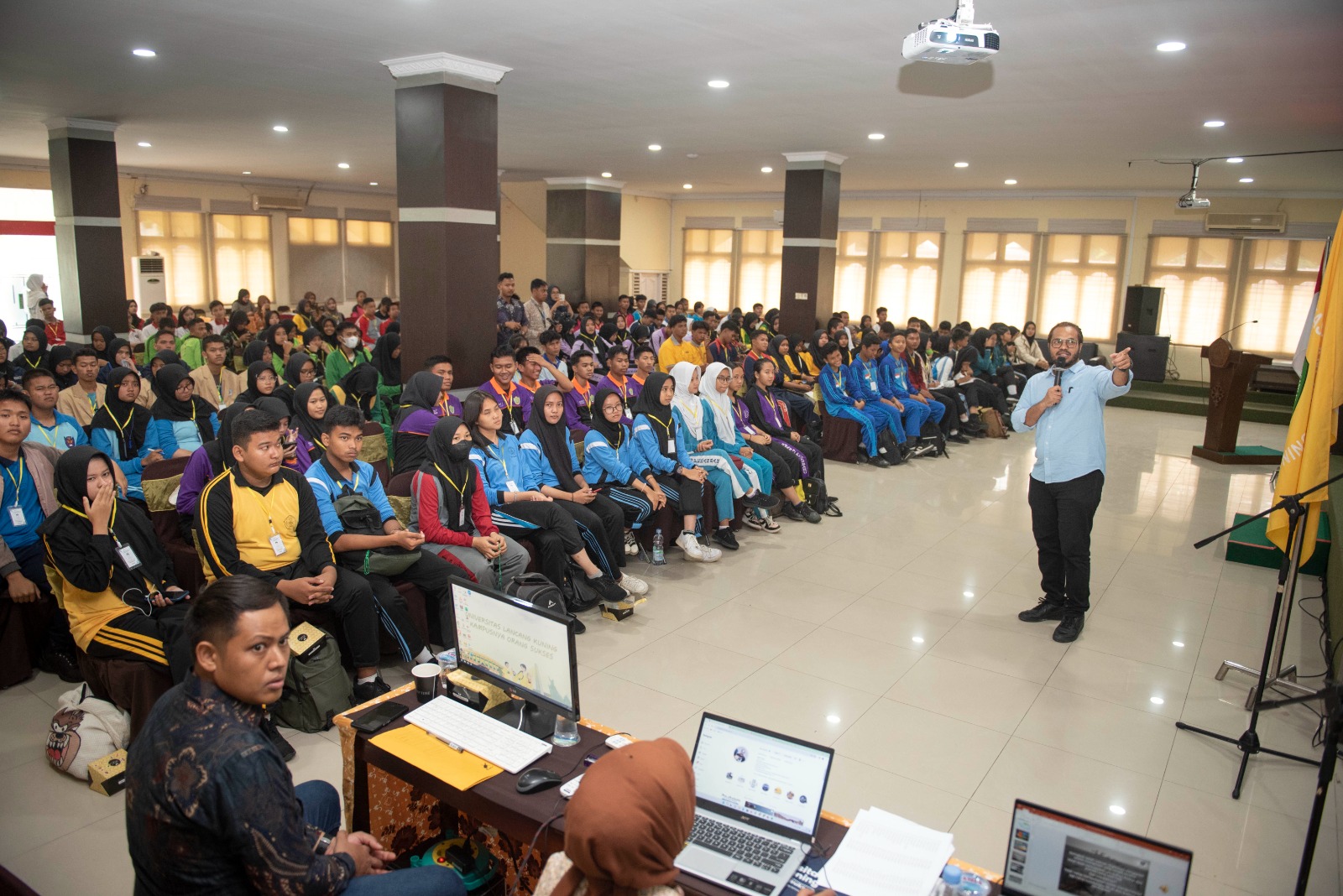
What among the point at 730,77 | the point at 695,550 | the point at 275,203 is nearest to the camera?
the point at 695,550

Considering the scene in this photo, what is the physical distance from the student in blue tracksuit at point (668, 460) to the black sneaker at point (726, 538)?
231 millimetres

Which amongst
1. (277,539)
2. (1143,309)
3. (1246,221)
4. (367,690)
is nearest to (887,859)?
(367,690)

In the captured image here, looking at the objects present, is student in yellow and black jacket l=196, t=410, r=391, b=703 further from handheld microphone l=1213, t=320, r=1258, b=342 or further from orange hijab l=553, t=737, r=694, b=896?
handheld microphone l=1213, t=320, r=1258, b=342

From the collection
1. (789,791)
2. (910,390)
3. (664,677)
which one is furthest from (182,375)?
(910,390)

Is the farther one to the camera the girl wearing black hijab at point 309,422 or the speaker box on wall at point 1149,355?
the speaker box on wall at point 1149,355

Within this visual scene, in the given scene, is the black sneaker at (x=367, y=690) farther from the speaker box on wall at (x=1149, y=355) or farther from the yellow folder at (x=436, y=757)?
the speaker box on wall at (x=1149, y=355)

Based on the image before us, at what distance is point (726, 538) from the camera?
6.03 meters

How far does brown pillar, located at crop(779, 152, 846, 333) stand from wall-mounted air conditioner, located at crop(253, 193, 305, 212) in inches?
438

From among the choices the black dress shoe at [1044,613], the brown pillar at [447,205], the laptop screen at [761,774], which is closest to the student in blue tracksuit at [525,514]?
the brown pillar at [447,205]

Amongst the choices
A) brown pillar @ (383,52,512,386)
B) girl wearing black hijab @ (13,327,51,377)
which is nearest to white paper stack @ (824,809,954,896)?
brown pillar @ (383,52,512,386)

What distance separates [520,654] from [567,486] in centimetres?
270

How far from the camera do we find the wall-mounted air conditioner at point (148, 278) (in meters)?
15.8

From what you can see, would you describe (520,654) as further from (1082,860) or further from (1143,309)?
(1143,309)

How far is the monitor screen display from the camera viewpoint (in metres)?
2.41
